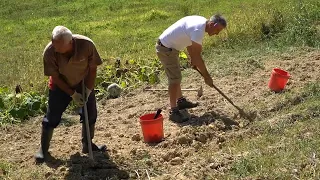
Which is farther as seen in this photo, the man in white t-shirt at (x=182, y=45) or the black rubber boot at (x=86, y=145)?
the man in white t-shirt at (x=182, y=45)

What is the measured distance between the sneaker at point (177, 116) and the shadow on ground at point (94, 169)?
1.16 meters

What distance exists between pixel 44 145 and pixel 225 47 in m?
5.37

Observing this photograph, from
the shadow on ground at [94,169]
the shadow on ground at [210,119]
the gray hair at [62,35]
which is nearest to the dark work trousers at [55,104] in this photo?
the shadow on ground at [94,169]

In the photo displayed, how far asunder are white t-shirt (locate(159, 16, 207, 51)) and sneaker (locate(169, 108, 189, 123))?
0.75 metres

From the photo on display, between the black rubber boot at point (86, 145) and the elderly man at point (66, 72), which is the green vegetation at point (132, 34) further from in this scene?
the elderly man at point (66, 72)

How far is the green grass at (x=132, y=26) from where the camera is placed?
31.2ft

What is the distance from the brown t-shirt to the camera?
4.73m

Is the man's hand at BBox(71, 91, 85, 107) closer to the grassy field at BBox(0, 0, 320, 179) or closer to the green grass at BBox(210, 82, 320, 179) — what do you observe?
the grassy field at BBox(0, 0, 320, 179)

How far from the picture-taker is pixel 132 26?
1578cm

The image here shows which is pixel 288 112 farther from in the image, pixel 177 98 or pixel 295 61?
pixel 295 61

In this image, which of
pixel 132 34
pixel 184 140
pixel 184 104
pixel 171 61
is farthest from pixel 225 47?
pixel 132 34

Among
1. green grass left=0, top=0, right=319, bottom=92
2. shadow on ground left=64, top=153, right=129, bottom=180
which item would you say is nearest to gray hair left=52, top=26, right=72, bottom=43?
shadow on ground left=64, top=153, right=129, bottom=180

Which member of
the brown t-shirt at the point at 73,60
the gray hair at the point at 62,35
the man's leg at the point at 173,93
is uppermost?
the gray hair at the point at 62,35

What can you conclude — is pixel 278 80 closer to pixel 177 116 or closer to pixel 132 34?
pixel 177 116
